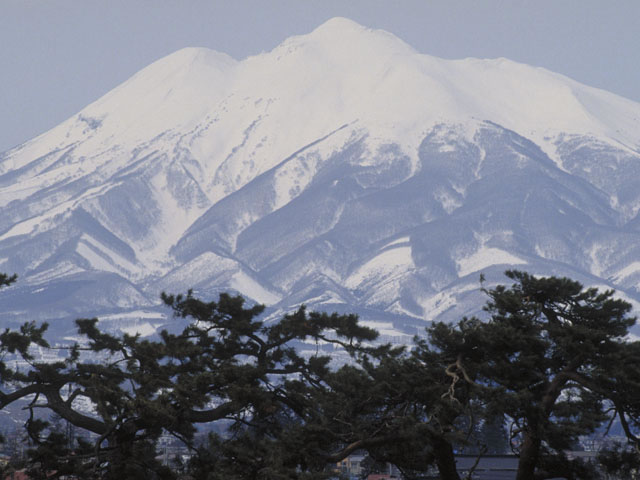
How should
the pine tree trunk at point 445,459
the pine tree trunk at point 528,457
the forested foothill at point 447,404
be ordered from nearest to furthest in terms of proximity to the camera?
the forested foothill at point 447,404
the pine tree trunk at point 528,457
the pine tree trunk at point 445,459

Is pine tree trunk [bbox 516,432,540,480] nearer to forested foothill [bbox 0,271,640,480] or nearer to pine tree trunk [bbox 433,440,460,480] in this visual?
forested foothill [bbox 0,271,640,480]

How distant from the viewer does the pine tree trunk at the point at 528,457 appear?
2458 cm

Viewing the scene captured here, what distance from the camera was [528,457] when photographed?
24.6 meters

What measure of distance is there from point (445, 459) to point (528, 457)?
1.52 metres

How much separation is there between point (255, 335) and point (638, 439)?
1208cm

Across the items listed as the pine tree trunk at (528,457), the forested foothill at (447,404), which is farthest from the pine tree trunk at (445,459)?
the pine tree trunk at (528,457)

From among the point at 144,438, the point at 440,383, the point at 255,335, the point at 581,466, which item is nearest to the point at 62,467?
the point at 144,438

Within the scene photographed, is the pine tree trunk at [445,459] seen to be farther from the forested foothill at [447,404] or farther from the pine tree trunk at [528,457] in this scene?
the pine tree trunk at [528,457]

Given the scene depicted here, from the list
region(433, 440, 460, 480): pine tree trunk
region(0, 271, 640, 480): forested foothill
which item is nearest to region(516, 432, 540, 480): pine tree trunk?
region(0, 271, 640, 480): forested foothill

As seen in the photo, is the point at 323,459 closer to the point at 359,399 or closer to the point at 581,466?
the point at 359,399

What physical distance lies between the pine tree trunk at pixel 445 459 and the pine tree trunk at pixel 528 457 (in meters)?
1.26

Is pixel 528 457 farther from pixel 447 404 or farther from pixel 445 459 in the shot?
pixel 447 404

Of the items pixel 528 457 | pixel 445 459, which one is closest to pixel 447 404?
pixel 445 459

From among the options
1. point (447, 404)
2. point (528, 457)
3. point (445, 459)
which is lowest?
point (528, 457)
